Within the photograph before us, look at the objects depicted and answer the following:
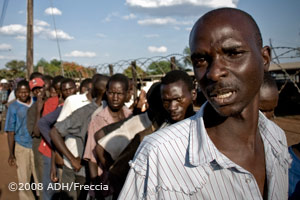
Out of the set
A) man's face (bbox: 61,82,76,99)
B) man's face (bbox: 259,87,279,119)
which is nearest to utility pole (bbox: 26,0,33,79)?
man's face (bbox: 61,82,76,99)

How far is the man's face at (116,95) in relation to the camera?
110 inches

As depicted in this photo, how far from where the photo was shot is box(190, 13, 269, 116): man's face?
0.95 m

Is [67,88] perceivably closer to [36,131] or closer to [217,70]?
[36,131]

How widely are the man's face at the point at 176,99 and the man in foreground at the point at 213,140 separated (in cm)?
97

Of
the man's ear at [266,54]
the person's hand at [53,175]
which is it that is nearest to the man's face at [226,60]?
the man's ear at [266,54]

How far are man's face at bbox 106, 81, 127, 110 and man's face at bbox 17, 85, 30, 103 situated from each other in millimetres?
2321

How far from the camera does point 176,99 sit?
2.06m

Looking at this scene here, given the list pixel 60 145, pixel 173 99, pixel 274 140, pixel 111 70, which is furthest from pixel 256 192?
pixel 111 70

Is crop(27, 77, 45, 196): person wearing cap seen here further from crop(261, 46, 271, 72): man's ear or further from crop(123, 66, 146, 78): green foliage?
crop(261, 46, 271, 72): man's ear

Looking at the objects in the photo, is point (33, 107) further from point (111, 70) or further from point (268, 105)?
point (111, 70)

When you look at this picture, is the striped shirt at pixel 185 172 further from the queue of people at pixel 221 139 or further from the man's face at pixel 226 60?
the man's face at pixel 226 60

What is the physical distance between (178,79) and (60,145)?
1723 millimetres

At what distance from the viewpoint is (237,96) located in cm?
99

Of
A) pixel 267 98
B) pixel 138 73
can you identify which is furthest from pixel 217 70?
pixel 138 73
